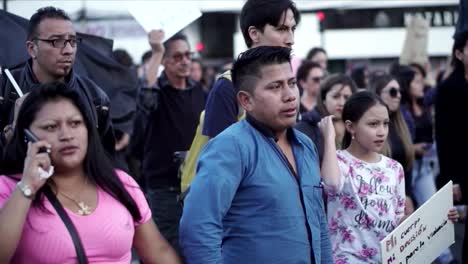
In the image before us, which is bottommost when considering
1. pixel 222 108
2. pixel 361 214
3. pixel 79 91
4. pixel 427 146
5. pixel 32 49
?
pixel 427 146

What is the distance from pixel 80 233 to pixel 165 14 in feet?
10.6

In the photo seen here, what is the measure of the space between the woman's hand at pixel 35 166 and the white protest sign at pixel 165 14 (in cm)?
306

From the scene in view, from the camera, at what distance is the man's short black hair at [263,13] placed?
16.9 ft

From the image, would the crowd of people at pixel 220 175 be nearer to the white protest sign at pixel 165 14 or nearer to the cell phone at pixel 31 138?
the cell phone at pixel 31 138

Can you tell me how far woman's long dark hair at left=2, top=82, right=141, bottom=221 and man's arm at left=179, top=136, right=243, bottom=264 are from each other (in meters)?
0.25

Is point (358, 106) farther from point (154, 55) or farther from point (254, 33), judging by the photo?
point (154, 55)

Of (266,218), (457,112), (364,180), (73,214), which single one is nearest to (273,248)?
(266,218)

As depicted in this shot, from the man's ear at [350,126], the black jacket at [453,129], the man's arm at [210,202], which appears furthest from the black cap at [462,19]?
the man's arm at [210,202]

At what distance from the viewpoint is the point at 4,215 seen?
3.67 meters

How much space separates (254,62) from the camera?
4281 mm

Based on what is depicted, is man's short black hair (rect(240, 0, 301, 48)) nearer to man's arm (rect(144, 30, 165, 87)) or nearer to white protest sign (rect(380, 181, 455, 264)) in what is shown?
white protest sign (rect(380, 181, 455, 264))

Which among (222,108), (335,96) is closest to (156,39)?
(335,96)

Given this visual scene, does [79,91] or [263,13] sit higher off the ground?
[263,13]

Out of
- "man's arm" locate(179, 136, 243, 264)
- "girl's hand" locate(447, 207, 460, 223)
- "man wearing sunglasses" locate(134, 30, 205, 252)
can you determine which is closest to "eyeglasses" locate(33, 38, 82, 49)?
"man's arm" locate(179, 136, 243, 264)
